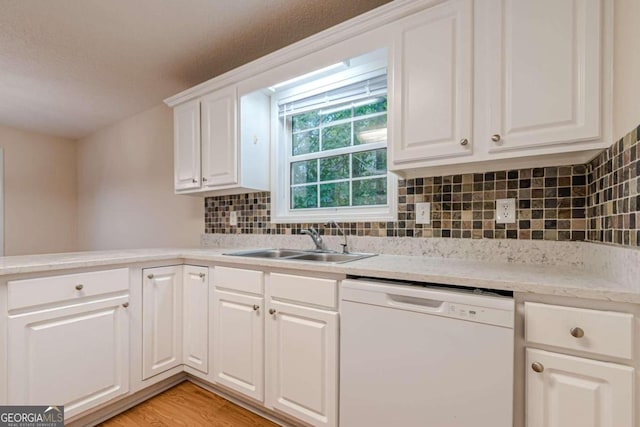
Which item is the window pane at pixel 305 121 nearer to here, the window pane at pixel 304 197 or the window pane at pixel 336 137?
the window pane at pixel 336 137

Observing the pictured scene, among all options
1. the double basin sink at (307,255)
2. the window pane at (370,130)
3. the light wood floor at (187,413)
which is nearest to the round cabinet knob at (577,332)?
the double basin sink at (307,255)

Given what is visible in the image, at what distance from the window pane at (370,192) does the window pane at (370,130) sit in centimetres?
28

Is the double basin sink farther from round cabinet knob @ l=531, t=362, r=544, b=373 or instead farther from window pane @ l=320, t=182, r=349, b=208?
round cabinet knob @ l=531, t=362, r=544, b=373

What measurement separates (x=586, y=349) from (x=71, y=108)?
14.9 feet

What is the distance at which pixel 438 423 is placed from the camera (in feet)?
3.50

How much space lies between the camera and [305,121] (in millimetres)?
2309

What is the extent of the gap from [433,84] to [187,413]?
2.22 metres

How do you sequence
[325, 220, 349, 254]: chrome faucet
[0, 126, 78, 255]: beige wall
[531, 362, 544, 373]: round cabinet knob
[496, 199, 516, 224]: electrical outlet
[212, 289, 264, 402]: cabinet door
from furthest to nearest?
1. [0, 126, 78, 255]: beige wall
2. [325, 220, 349, 254]: chrome faucet
3. [212, 289, 264, 402]: cabinet door
4. [496, 199, 516, 224]: electrical outlet
5. [531, 362, 544, 373]: round cabinet knob

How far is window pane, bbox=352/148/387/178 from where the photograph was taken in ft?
6.39

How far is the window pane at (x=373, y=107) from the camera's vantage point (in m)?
1.94

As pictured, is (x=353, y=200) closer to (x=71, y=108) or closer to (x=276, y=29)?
(x=276, y=29)

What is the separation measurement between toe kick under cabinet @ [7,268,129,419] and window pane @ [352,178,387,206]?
152cm

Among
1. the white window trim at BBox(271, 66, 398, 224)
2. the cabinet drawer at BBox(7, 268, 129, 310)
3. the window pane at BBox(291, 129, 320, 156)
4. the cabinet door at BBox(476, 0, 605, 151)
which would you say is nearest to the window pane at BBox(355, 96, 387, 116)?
the white window trim at BBox(271, 66, 398, 224)

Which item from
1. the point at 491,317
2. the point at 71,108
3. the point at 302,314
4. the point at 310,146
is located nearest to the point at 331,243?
the point at 302,314
